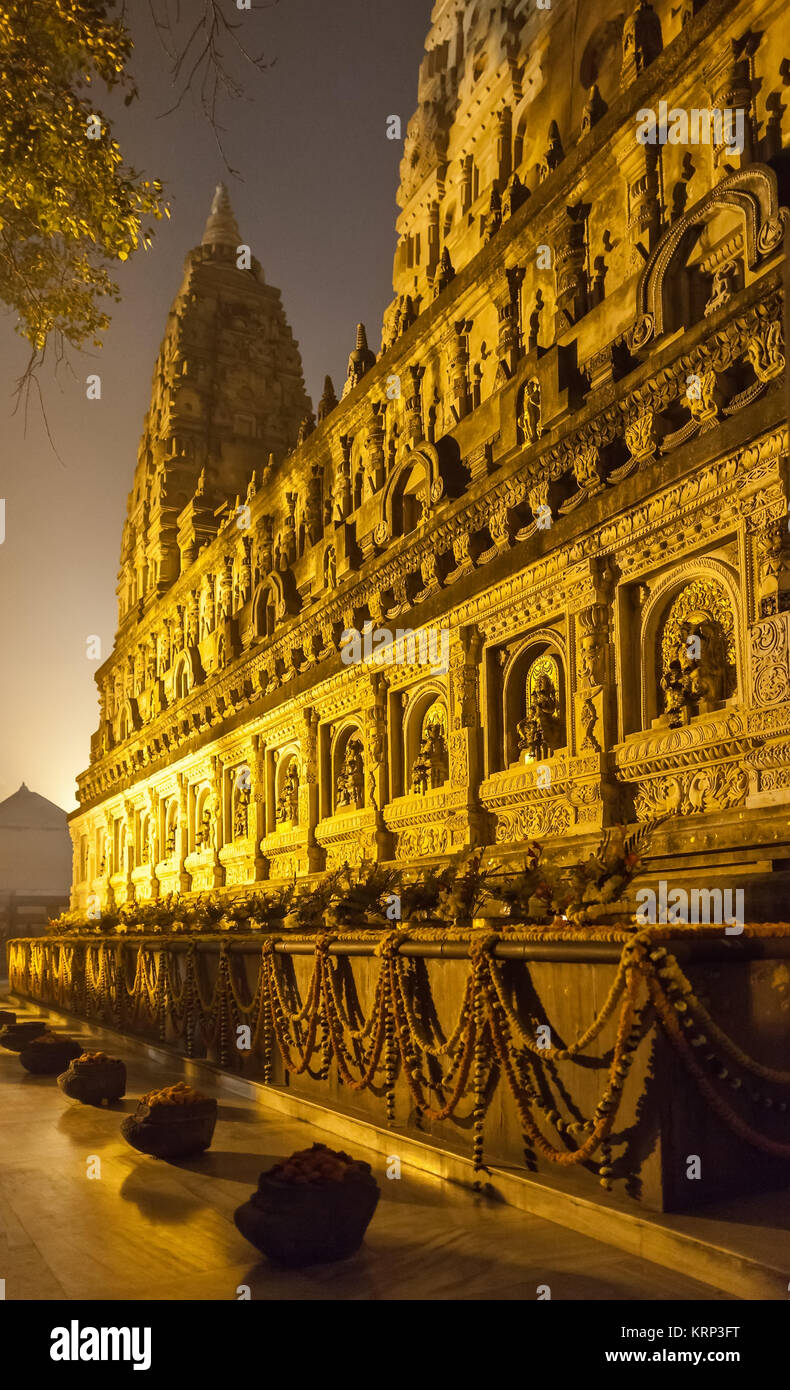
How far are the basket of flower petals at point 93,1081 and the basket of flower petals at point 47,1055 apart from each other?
8.96 feet

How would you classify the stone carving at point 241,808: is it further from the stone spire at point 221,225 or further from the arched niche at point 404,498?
the stone spire at point 221,225

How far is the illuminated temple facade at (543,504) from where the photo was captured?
11.1m

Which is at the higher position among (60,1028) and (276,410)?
(276,410)

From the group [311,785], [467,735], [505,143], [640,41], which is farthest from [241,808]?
[640,41]

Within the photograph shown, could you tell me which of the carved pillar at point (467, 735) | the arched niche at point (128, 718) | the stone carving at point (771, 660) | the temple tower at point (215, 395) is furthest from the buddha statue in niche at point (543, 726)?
the temple tower at point (215, 395)

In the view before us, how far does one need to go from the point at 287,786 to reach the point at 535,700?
31.7 ft

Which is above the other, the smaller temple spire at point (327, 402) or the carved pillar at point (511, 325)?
the smaller temple spire at point (327, 402)

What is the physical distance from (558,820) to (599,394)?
17.2 feet

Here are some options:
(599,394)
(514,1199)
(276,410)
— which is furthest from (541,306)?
(276,410)

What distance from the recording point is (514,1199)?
6570mm

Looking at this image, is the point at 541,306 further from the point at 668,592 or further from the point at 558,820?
the point at 558,820

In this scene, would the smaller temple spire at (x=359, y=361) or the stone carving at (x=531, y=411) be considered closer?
the stone carving at (x=531, y=411)

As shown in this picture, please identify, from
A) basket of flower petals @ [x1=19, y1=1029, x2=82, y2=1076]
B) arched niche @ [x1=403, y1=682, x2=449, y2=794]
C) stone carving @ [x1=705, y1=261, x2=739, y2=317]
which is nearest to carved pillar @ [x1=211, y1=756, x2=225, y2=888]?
arched niche @ [x1=403, y1=682, x2=449, y2=794]

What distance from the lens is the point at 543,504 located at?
14.1 m
